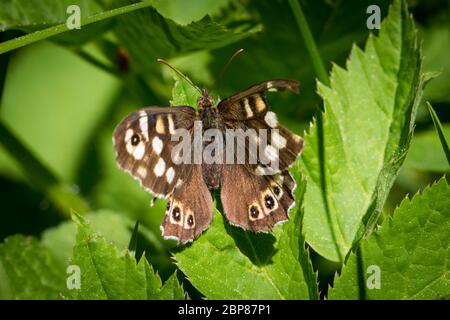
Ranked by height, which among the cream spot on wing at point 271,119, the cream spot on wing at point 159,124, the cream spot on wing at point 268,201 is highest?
the cream spot on wing at point 159,124

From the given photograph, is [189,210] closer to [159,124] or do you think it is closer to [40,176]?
[159,124]

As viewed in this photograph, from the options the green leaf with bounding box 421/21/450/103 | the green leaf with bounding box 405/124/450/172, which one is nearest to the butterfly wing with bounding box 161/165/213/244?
the green leaf with bounding box 405/124/450/172

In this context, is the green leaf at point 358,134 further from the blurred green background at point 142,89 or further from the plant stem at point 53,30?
the plant stem at point 53,30

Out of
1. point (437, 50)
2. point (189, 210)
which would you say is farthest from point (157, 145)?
point (437, 50)

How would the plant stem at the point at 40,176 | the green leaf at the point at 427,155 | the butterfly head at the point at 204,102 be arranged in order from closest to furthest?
the butterfly head at the point at 204,102 < the green leaf at the point at 427,155 < the plant stem at the point at 40,176

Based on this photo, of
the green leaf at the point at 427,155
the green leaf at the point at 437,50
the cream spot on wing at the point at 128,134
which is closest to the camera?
the cream spot on wing at the point at 128,134

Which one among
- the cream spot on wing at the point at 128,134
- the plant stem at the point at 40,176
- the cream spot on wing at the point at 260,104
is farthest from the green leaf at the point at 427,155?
the plant stem at the point at 40,176
